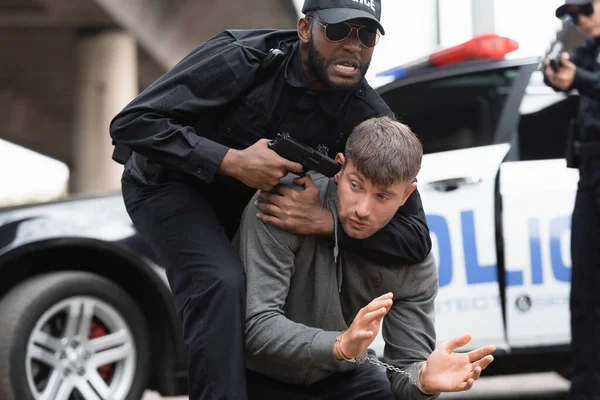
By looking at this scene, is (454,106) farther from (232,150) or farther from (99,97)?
(99,97)

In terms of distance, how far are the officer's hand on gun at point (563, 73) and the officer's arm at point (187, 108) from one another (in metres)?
1.45

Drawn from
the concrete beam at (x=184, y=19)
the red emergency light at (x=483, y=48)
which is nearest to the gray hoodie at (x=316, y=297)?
the red emergency light at (x=483, y=48)

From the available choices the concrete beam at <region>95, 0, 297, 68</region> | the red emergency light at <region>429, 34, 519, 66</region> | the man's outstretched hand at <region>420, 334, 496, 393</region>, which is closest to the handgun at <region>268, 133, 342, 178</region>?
the man's outstretched hand at <region>420, 334, 496, 393</region>

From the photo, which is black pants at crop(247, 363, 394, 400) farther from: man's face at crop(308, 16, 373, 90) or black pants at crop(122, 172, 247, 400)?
man's face at crop(308, 16, 373, 90)

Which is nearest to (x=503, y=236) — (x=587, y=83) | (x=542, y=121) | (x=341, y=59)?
(x=542, y=121)

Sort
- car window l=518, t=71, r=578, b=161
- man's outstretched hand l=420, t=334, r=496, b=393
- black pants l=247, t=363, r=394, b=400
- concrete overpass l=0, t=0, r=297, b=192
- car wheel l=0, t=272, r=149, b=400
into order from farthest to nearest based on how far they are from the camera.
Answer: concrete overpass l=0, t=0, r=297, b=192 → car window l=518, t=71, r=578, b=161 → car wheel l=0, t=272, r=149, b=400 → black pants l=247, t=363, r=394, b=400 → man's outstretched hand l=420, t=334, r=496, b=393

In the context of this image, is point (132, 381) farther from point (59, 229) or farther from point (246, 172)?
point (246, 172)

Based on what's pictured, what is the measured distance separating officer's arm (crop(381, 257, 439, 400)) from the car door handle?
1834 mm

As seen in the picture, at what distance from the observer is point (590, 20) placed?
13.4ft

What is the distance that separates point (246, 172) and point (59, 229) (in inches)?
86.6

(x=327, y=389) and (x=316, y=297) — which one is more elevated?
(x=316, y=297)

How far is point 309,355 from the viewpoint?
2.71m

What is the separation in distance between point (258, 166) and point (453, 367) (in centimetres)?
72

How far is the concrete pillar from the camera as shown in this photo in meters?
14.1
